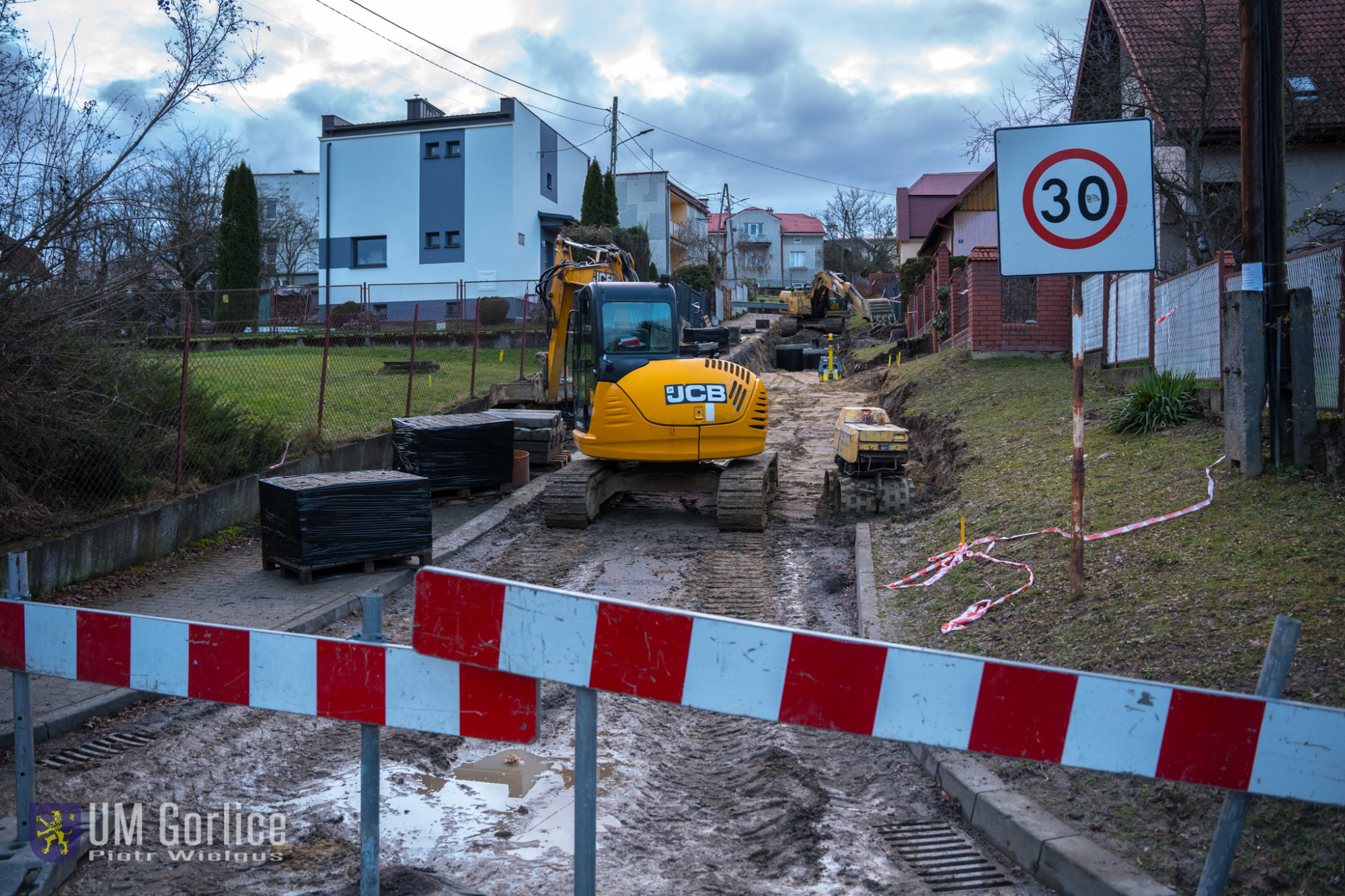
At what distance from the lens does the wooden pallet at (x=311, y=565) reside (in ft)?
26.8

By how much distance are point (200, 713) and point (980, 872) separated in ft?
13.9

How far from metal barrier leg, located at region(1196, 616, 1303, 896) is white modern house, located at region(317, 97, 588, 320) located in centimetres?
3237

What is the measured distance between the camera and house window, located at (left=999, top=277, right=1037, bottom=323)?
1988cm

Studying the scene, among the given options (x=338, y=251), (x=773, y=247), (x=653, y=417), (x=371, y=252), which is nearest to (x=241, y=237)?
(x=338, y=251)

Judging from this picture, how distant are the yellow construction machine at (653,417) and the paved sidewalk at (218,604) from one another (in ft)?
8.04

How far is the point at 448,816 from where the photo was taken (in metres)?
4.16

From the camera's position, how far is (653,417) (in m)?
10.8

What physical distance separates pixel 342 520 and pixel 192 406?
309 cm

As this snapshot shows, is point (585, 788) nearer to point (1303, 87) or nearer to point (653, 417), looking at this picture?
point (653, 417)

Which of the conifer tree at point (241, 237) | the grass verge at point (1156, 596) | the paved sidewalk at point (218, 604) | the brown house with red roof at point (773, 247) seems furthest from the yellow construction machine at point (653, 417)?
the brown house with red roof at point (773, 247)

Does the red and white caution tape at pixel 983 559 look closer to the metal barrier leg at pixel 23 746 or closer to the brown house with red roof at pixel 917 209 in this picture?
the metal barrier leg at pixel 23 746

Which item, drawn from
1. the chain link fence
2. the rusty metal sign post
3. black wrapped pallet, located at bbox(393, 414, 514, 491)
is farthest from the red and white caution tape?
the chain link fence

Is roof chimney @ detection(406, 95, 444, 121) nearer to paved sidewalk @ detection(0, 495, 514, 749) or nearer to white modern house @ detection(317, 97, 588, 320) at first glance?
white modern house @ detection(317, 97, 588, 320)

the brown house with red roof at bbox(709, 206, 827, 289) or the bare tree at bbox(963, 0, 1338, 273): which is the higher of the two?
the brown house with red roof at bbox(709, 206, 827, 289)
